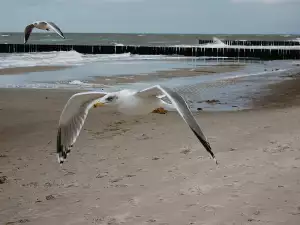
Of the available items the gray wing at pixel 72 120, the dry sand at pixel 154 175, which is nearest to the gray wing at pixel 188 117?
the gray wing at pixel 72 120

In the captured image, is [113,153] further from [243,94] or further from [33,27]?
[243,94]

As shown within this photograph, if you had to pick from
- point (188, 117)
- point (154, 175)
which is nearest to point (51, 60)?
point (154, 175)

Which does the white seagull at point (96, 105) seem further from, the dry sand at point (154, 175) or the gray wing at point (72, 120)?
the dry sand at point (154, 175)

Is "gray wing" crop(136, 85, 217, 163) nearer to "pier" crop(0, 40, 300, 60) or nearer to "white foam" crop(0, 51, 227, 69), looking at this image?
"white foam" crop(0, 51, 227, 69)

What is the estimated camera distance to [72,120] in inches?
160

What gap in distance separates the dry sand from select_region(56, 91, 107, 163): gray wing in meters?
1.36

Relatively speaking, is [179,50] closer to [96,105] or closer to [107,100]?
[107,100]

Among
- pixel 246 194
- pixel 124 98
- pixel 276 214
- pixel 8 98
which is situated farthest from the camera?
A: pixel 8 98

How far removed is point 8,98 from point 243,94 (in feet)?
23.7

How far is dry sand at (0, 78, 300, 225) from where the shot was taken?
5.10 meters

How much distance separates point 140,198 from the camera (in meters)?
5.49

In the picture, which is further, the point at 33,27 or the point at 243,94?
the point at 243,94

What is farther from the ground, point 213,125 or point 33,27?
point 33,27

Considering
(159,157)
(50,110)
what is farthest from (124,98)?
(50,110)
